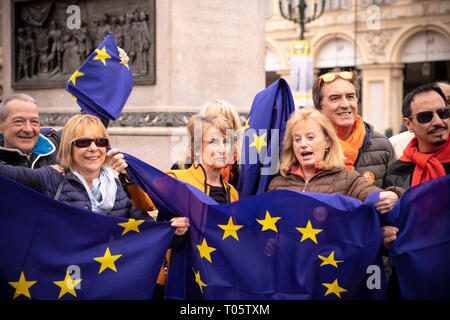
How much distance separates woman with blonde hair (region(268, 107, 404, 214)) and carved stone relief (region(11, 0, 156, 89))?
525 centimetres

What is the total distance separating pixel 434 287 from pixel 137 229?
183 centimetres

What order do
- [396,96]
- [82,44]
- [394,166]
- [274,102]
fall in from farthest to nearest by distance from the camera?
[396,96]
[82,44]
[274,102]
[394,166]

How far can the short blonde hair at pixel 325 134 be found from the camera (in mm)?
3686

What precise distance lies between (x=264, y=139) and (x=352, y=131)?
71 centimetres

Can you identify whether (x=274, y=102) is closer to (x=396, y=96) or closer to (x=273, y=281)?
(x=273, y=281)

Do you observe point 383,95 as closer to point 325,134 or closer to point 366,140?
point 366,140

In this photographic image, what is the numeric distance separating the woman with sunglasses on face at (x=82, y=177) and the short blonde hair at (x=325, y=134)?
0.77 meters

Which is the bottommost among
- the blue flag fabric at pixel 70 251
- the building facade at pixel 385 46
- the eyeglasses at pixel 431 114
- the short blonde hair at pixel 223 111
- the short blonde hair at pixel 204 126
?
the blue flag fabric at pixel 70 251

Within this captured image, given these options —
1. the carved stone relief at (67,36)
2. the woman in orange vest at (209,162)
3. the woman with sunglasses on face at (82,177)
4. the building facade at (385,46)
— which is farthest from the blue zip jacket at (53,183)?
the building facade at (385,46)

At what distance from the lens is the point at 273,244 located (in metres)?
3.52

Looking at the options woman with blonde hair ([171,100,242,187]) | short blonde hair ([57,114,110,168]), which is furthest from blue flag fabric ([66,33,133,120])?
short blonde hair ([57,114,110,168])

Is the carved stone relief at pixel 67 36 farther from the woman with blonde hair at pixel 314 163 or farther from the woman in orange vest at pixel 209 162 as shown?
the woman with blonde hair at pixel 314 163
